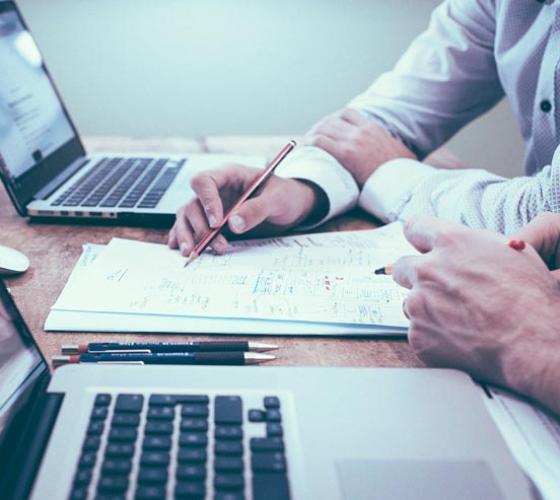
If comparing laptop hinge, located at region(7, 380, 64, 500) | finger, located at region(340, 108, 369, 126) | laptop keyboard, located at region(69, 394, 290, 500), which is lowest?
finger, located at region(340, 108, 369, 126)

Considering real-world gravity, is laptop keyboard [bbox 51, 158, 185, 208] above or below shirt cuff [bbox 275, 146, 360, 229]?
above

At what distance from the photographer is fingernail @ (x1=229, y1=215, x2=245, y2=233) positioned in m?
0.70

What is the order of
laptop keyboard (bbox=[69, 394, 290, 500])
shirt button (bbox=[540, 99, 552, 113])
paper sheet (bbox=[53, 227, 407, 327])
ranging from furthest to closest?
shirt button (bbox=[540, 99, 552, 113]) → paper sheet (bbox=[53, 227, 407, 327]) → laptop keyboard (bbox=[69, 394, 290, 500])

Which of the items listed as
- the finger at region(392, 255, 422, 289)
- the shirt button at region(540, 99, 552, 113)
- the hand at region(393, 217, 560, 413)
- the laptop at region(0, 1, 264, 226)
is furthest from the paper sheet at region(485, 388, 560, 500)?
the shirt button at region(540, 99, 552, 113)

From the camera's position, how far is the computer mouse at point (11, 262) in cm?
64

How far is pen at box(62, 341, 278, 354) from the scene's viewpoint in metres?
0.50

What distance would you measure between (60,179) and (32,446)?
2.03 feet

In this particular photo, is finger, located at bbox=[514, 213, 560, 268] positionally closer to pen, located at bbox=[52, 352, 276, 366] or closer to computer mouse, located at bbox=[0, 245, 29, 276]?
pen, located at bbox=[52, 352, 276, 366]

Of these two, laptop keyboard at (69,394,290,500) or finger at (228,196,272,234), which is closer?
laptop keyboard at (69,394,290,500)

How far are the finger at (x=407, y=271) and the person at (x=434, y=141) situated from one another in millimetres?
227

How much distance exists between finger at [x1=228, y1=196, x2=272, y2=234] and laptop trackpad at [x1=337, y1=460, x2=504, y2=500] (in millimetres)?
385

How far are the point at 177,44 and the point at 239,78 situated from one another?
0.21 m

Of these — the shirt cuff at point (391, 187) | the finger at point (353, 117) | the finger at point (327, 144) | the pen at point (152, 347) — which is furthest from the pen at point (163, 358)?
the finger at point (353, 117)

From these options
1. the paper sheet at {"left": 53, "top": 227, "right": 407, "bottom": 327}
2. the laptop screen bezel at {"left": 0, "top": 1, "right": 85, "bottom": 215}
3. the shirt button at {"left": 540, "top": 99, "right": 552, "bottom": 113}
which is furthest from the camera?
the shirt button at {"left": 540, "top": 99, "right": 552, "bottom": 113}
